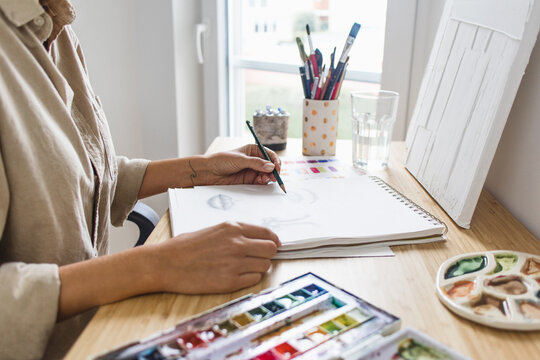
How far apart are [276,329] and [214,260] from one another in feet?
0.44

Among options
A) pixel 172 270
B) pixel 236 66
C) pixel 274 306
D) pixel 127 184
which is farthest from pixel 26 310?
pixel 236 66

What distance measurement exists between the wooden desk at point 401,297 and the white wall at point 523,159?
26 millimetres

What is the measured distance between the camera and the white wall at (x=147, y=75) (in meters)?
1.50

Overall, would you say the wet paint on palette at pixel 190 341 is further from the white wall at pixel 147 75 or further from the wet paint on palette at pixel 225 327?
the white wall at pixel 147 75

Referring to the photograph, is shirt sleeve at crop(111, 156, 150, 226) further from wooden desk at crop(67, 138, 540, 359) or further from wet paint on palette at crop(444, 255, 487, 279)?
wet paint on palette at crop(444, 255, 487, 279)

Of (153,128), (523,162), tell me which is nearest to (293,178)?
(523,162)

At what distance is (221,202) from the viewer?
31.9 inches

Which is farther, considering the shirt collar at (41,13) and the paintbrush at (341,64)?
the paintbrush at (341,64)

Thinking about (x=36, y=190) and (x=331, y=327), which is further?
(x=36, y=190)

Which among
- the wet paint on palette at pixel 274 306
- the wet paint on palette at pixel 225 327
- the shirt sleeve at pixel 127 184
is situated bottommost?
the shirt sleeve at pixel 127 184

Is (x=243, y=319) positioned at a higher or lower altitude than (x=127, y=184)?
higher

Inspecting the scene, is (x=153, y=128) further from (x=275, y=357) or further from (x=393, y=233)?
(x=275, y=357)

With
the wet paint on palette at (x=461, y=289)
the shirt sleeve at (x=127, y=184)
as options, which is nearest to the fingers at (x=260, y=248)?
the wet paint on palette at (x=461, y=289)

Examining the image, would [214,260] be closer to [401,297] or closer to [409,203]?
[401,297]
